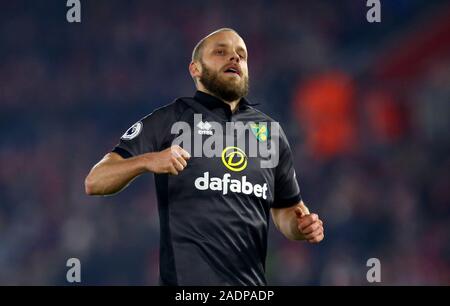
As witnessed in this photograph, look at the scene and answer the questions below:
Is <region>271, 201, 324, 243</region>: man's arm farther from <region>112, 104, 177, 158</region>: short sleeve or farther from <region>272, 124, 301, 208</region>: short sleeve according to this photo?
<region>112, 104, 177, 158</region>: short sleeve

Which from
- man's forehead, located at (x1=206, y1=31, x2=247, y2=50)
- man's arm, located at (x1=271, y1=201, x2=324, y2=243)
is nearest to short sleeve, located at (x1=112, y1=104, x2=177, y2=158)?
man's forehead, located at (x1=206, y1=31, x2=247, y2=50)

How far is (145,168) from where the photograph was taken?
3.03 m

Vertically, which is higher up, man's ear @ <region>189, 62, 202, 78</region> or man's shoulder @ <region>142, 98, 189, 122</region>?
man's ear @ <region>189, 62, 202, 78</region>

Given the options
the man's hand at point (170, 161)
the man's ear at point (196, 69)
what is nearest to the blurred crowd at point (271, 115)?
the man's ear at point (196, 69)

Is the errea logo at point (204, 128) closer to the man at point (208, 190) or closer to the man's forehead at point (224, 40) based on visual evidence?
the man at point (208, 190)

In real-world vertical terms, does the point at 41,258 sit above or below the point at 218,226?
below

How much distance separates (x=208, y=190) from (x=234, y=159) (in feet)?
0.79

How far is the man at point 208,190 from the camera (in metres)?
3.21

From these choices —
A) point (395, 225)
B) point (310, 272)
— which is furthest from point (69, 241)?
point (395, 225)

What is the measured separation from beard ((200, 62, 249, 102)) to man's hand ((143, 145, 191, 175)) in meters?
0.76

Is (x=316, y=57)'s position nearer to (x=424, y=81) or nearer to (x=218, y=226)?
(x=424, y=81)

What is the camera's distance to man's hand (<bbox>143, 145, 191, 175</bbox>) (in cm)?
291

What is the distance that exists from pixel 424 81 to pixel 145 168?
6.75 metres

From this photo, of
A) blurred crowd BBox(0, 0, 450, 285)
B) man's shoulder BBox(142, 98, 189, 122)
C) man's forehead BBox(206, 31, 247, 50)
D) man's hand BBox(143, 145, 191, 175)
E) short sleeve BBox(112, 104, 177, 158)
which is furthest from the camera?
blurred crowd BBox(0, 0, 450, 285)
